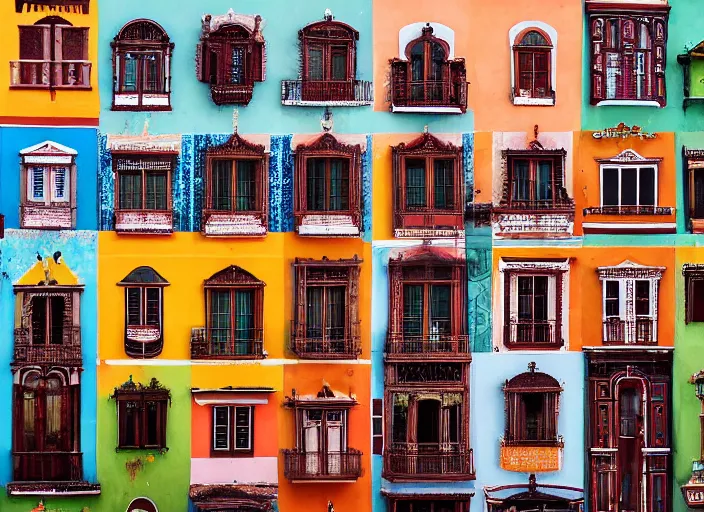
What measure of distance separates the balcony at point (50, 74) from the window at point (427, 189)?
695cm

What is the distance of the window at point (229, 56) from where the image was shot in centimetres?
2275

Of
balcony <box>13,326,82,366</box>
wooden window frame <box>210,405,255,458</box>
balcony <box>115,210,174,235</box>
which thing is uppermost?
balcony <box>115,210,174,235</box>

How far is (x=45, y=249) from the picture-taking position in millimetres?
22719

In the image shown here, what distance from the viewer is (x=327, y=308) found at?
75.0 feet

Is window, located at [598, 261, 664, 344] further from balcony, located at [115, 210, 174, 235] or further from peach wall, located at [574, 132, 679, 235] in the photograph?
balcony, located at [115, 210, 174, 235]

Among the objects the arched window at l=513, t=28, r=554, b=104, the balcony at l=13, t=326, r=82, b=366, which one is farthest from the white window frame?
the balcony at l=13, t=326, r=82, b=366

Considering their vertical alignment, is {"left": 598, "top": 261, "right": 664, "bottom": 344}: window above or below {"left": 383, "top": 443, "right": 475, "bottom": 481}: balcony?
above

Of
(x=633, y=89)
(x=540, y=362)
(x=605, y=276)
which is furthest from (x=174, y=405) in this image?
(x=633, y=89)

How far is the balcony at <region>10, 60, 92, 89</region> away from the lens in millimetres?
22734

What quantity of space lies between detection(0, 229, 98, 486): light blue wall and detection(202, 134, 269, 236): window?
270cm

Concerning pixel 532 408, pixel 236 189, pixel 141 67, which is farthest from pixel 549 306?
pixel 141 67

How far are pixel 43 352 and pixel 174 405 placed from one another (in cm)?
303

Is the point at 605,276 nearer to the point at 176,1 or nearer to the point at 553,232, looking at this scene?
the point at 553,232

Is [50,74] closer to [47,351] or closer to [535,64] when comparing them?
[47,351]
